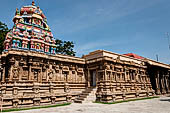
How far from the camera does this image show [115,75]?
69.5ft

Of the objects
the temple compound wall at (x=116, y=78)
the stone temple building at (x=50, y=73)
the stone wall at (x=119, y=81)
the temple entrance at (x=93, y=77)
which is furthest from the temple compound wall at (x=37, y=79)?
the stone wall at (x=119, y=81)

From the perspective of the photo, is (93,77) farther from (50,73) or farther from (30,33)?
(30,33)

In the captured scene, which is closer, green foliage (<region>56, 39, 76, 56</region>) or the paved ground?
the paved ground

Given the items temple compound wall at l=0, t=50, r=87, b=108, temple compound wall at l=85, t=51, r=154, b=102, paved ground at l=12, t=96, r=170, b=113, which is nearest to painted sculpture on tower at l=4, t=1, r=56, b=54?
temple compound wall at l=0, t=50, r=87, b=108

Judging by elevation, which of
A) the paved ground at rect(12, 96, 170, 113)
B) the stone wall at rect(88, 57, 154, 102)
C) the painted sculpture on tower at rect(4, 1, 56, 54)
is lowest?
the paved ground at rect(12, 96, 170, 113)

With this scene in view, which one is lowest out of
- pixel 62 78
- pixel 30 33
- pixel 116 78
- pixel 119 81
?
pixel 119 81

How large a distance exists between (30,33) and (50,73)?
8.20 m

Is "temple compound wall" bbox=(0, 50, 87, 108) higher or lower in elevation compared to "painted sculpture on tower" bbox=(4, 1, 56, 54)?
lower

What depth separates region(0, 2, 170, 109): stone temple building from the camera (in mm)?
15617

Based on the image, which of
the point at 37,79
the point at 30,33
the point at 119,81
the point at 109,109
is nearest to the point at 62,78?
the point at 37,79

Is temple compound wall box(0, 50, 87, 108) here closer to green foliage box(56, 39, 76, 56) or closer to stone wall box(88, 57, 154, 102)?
stone wall box(88, 57, 154, 102)

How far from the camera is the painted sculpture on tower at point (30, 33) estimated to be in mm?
20938

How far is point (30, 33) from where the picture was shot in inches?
886

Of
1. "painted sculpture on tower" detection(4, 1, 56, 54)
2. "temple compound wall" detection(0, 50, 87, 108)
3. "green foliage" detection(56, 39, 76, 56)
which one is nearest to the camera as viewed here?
"temple compound wall" detection(0, 50, 87, 108)
